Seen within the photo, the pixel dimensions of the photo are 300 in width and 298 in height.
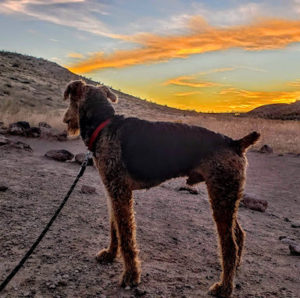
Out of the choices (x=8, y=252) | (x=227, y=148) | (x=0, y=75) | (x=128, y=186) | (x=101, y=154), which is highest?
(x=0, y=75)

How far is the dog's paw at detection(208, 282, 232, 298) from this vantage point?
436 centimetres

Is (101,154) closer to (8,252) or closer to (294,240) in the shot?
(8,252)

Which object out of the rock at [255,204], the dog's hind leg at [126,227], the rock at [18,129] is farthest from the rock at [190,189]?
the rock at [18,129]

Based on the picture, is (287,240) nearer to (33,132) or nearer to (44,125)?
(33,132)

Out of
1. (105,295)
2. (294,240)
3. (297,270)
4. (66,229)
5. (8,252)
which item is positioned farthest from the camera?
(294,240)

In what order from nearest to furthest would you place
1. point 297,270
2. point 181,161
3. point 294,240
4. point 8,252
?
1. point 181,161
2. point 8,252
3. point 297,270
4. point 294,240

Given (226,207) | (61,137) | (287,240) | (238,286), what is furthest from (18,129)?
(226,207)

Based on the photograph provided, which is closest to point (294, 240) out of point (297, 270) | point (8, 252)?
point (297, 270)

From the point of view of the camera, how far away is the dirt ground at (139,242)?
4359 millimetres

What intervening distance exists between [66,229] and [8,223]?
909mm

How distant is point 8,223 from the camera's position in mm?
5762

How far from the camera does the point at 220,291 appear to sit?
4367mm

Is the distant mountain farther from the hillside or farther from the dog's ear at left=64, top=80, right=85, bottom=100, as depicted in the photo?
the dog's ear at left=64, top=80, right=85, bottom=100

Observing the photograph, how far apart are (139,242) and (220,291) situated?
5.63ft
